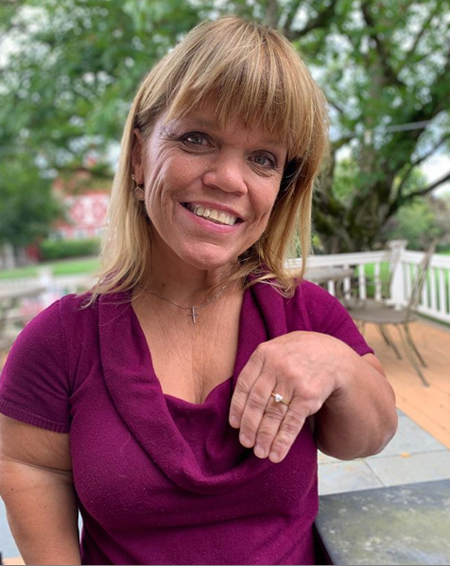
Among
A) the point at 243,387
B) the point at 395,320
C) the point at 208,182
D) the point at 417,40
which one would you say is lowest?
the point at 395,320

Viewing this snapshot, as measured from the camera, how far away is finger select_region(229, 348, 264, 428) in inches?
30.9

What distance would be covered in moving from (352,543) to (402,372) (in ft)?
1.41

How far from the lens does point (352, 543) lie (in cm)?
85

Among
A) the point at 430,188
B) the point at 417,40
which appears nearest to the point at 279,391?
the point at 430,188

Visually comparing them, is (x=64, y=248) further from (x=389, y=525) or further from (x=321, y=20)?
(x=389, y=525)

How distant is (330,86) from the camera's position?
4.31 meters

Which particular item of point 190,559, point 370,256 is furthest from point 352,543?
point 370,256

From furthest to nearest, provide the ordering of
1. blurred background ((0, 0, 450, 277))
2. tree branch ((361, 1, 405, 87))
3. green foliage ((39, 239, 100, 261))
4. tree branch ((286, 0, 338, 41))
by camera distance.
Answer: green foliage ((39, 239, 100, 261)) → tree branch ((286, 0, 338, 41)) → tree branch ((361, 1, 405, 87)) → blurred background ((0, 0, 450, 277))

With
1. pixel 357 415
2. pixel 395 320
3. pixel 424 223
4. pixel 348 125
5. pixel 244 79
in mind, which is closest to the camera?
pixel 244 79

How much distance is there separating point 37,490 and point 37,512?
37 millimetres

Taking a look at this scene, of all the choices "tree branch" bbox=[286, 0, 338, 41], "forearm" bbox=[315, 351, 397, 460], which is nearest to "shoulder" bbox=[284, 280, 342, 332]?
"forearm" bbox=[315, 351, 397, 460]

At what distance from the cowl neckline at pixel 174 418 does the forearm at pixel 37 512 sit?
0.60 ft

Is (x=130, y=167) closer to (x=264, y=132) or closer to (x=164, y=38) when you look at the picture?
(x=264, y=132)

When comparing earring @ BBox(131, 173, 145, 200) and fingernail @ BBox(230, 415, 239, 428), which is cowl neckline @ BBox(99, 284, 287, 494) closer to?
fingernail @ BBox(230, 415, 239, 428)
